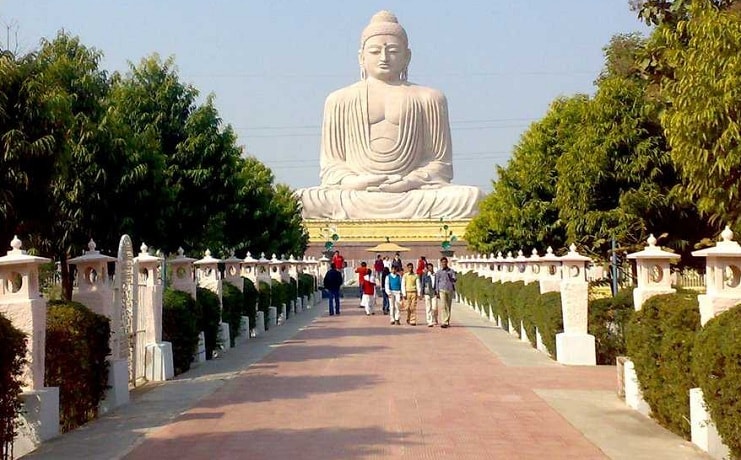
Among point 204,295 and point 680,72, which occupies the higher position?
point 680,72

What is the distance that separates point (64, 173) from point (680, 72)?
780cm

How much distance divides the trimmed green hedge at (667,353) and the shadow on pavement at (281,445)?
2408 mm

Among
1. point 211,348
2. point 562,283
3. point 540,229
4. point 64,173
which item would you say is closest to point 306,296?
point 540,229

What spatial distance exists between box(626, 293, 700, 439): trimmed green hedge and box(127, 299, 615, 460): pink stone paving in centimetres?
87

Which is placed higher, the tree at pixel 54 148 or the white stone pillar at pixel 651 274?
the tree at pixel 54 148

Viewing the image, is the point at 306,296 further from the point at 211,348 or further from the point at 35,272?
the point at 35,272

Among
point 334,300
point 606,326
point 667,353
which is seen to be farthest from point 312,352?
point 334,300

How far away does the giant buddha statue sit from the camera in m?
63.1

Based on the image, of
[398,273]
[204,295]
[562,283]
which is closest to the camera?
[562,283]

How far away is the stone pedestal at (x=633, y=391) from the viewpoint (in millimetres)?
11141

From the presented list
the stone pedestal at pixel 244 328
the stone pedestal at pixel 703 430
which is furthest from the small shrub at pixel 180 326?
the stone pedestal at pixel 703 430

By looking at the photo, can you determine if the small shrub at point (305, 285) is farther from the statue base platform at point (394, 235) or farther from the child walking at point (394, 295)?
the statue base platform at point (394, 235)

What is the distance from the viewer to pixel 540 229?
33.7 m

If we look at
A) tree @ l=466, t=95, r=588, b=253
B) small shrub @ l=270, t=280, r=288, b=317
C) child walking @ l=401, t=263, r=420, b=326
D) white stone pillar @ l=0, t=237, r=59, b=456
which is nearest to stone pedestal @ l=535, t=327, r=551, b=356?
child walking @ l=401, t=263, r=420, b=326
